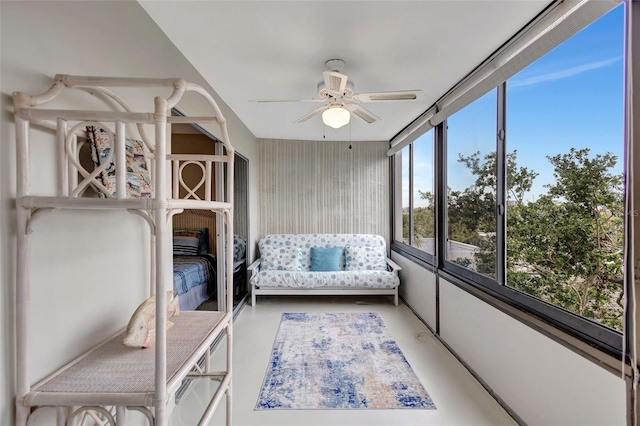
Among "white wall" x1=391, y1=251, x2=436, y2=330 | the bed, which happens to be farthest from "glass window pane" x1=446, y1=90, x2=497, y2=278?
the bed

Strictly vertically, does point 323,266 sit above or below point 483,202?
below

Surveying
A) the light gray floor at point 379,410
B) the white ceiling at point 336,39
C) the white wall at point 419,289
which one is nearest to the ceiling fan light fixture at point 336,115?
the white ceiling at point 336,39

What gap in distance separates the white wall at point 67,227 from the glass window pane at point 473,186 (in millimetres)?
2370

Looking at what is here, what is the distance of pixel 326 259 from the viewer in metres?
4.17

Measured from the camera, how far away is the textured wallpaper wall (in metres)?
4.62

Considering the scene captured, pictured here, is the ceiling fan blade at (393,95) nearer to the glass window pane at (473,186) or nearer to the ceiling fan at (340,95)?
the ceiling fan at (340,95)

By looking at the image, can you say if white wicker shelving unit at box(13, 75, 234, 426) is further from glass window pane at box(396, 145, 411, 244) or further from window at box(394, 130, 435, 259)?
glass window pane at box(396, 145, 411, 244)

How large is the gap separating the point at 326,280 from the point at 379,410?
202 centimetres

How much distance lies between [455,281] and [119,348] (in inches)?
96.8

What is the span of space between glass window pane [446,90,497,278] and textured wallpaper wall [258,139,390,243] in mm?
1878

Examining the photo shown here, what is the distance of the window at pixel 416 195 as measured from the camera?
11.0 ft

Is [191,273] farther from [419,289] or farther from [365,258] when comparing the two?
[419,289]

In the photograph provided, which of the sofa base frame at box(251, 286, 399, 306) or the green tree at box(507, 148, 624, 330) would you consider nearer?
the green tree at box(507, 148, 624, 330)

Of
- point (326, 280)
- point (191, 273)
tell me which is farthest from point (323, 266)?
point (191, 273)
